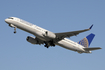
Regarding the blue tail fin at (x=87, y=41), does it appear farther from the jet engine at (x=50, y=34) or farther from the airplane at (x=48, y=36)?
the jet engine at (x=50, y=34)

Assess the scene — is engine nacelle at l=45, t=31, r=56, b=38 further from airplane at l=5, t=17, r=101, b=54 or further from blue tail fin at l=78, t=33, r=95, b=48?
blue tail fin at l=78, t=33, r=95, b=48

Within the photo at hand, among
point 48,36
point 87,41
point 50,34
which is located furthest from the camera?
point 87,41

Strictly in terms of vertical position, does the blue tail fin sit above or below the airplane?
above

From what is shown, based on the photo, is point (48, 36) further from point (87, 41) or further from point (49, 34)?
point (87, 41)

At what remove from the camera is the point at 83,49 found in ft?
145

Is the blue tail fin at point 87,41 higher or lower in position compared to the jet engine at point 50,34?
higher

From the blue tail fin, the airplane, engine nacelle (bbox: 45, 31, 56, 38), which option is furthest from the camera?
the blue tail fin

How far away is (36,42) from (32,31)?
761cm

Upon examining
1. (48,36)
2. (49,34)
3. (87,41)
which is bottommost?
(48,36)

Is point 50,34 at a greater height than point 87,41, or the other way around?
point 87,41

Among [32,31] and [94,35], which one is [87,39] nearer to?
[94,35]

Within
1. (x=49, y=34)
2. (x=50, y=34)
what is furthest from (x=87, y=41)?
(x=49, y=34)

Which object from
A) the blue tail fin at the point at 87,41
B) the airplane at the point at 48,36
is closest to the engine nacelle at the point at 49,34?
the airplane at the point at 48,36

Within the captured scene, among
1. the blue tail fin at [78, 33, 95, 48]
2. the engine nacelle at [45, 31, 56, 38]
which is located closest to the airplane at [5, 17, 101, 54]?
the engine nacelle at [45, 31, 56, 38]
